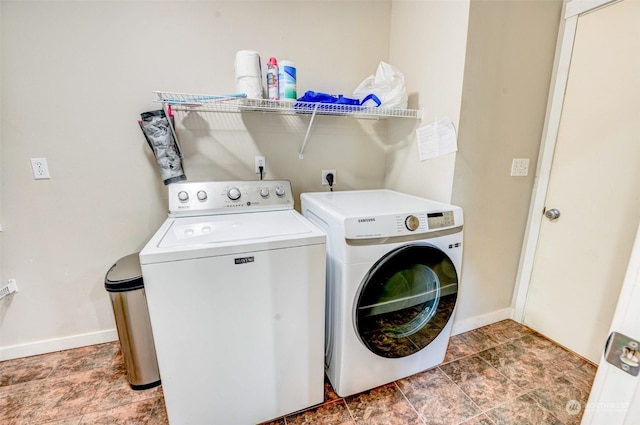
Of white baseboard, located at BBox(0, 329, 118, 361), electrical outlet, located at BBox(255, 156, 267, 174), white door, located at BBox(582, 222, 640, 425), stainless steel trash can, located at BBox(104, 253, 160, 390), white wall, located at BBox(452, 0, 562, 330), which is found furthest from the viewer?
electrical outlet, located at BBox(255, 156, 267, 174)

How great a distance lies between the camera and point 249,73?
1.42 metres

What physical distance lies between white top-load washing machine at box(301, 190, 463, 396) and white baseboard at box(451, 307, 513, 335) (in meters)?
A: 0.40

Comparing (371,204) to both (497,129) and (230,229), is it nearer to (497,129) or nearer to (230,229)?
(230,229)

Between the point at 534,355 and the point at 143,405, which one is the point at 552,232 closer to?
the point at 534,355

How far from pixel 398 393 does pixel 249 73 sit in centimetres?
181

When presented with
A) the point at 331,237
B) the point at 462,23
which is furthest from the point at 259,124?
the point at 462,23

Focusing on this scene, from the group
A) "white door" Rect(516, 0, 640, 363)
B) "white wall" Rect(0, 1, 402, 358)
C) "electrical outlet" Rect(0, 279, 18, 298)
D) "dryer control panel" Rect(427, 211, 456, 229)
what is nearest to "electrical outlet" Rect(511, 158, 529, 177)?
"white door" Rect(516, 0, 640, 363)

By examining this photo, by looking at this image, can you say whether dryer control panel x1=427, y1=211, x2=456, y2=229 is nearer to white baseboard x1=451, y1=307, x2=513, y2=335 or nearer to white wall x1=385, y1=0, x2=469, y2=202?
white wall x1=385, y1=0, x2=469, y2=202

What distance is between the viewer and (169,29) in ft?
5.15

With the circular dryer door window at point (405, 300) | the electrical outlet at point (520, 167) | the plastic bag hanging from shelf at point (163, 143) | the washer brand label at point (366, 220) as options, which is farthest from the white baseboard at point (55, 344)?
the electrical outlet at point (520, 167)

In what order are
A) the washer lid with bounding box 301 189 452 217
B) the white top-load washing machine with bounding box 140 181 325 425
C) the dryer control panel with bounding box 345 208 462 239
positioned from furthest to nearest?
1. the washer lid with bounding box 301 189 452 217
2. the dryer control panel with bounding box 345 208 462 239
3. the white top-load washing machine with bounding box 140 181 325 425

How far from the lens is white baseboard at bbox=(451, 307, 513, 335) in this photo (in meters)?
1.88

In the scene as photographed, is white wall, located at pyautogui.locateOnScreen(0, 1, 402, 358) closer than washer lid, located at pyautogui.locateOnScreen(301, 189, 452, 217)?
No

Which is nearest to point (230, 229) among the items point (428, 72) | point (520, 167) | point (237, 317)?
point (237, 317)
